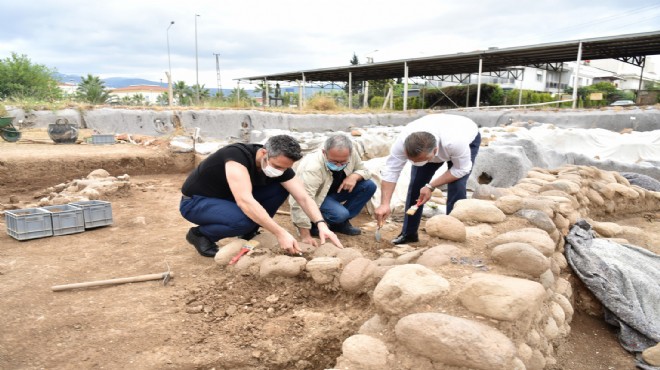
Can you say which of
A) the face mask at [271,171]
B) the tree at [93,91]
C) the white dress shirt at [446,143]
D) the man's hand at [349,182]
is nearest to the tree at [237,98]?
the tree at [93,91]

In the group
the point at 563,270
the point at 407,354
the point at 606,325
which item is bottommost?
the point at 606,325

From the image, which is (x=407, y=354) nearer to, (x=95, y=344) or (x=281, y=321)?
(x=281, y=321)

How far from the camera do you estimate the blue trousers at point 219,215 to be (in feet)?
11.0

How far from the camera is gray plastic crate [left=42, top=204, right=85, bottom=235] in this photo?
4.26 meters

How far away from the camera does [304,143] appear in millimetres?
6387

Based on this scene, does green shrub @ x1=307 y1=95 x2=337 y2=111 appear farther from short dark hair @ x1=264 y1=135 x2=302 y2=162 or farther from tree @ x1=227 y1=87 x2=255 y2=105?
short dark hair @ x1=264 y1=135 x2=302 y2=162

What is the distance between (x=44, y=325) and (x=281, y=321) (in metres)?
1.33

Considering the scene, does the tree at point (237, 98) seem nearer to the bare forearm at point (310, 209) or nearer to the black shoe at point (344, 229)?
the black shoe at point (344, 229)

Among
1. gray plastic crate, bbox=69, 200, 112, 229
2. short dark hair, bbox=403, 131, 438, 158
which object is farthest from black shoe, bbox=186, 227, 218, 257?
short dark hair, bbox=403, 131, 438, 158

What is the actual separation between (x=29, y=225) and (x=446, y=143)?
3840 mm

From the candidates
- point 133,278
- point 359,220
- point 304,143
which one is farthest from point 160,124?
point 133,278

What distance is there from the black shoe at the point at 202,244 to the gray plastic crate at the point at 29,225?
164 centimetres

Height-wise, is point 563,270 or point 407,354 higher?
point 407,354

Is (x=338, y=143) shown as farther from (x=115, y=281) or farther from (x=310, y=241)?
(x=115, y=281)
